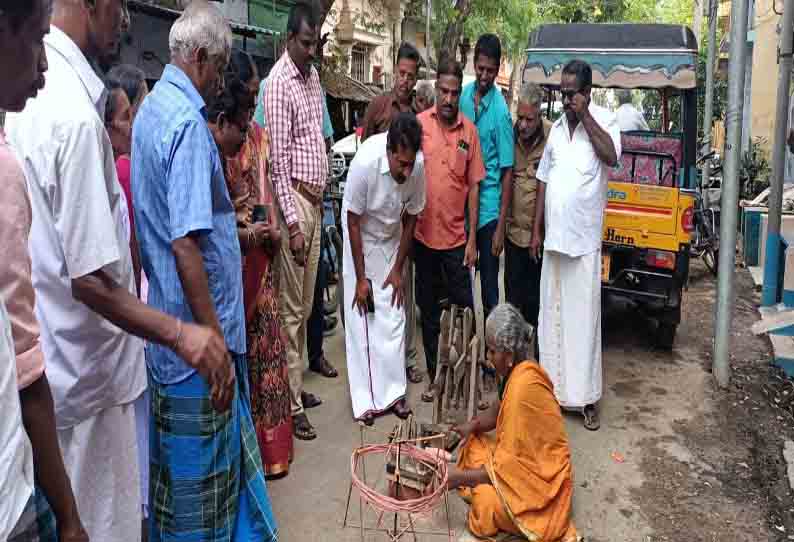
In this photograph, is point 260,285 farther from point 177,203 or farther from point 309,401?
point 309,401

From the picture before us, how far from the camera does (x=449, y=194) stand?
441 centimetres

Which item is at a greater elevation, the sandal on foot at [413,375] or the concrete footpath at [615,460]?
the sandal on foot at [413,375]

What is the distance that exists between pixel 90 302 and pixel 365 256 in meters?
2.56

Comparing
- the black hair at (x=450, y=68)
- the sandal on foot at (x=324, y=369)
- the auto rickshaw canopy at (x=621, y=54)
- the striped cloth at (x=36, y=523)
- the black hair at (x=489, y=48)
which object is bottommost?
the sandal on foot at (x=324, y=369)

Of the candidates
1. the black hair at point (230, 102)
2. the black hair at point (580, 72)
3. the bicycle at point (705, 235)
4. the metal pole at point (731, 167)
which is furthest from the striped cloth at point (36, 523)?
the bicycle at point (705, 235)

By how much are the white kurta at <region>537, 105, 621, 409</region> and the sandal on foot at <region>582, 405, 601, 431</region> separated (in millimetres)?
88

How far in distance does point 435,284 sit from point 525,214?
775mm

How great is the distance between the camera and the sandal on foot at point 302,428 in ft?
13.2

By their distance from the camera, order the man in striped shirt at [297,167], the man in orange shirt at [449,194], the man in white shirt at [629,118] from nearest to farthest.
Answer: the man in striped shirt at [297,167] → the man in orange shirt at [449,194] → the man in white shirt at [629,118]

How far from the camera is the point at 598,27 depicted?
641 cm

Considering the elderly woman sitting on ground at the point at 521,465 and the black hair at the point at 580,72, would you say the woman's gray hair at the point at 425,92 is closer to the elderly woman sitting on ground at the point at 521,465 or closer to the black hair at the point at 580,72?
the black hair at the point at 580,72

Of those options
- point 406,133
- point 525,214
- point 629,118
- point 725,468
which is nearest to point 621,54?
point 629,118

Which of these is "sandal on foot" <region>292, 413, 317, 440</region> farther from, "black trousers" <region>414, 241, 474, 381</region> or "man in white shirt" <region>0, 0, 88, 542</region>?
"man in white shirt" <region>0, 0, 88, 542</region>

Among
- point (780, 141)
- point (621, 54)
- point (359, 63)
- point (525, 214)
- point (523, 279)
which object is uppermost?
point (359, 63)
